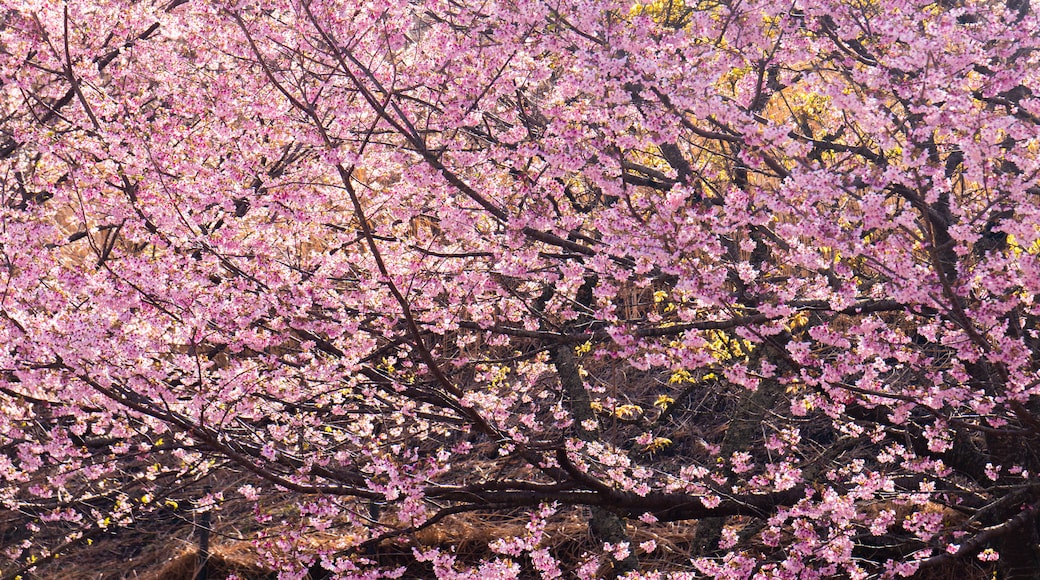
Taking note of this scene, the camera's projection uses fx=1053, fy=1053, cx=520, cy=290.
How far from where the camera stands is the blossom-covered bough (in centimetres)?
477

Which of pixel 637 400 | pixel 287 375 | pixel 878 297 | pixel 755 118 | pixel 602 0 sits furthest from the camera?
pixel 637 400

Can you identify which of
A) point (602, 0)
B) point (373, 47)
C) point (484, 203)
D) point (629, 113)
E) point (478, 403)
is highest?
point (373, 47)

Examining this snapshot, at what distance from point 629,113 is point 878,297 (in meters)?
1.91

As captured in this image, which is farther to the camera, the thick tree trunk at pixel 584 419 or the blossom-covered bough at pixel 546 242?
the thick tree trunk at pixel 584 419

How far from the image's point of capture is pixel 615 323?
5582 millimetres

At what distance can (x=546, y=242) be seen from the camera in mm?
5641

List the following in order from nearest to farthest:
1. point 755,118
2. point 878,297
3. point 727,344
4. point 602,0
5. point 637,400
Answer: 1. point 602,0
2. point 755,118
3. point 878,297
4. point 727,344
5. point 637,400

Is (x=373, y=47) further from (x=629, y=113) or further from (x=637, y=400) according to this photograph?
(x=637, y=400)

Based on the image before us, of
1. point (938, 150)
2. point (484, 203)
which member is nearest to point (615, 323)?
point (484, 203)

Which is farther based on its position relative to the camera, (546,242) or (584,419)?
(584,419)

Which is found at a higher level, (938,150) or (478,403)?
(938,150)

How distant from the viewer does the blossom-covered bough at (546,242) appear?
4.77 m

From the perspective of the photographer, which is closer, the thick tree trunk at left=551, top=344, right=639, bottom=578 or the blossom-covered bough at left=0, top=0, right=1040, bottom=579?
the blossom-covered bough at left=0, top=0, right=1040, bottom=579

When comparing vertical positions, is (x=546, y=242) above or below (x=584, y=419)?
above
